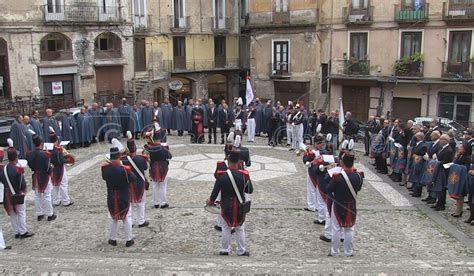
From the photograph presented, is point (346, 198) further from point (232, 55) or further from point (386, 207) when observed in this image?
point (232, 55)

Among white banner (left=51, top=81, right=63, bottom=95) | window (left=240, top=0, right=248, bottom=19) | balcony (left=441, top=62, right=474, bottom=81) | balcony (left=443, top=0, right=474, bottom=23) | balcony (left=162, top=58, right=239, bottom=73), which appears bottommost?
white banner (left=51, top=81, right=63, bottom=95)

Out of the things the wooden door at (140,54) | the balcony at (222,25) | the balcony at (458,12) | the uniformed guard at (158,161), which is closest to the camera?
the uniformed guard at (158,161)

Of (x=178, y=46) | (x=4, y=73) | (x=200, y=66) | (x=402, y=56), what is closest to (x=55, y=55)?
(x=4, y=73)

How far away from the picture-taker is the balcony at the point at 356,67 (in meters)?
29.1

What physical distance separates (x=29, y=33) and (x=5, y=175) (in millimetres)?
20073

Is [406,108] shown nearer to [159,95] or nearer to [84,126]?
[159,95]

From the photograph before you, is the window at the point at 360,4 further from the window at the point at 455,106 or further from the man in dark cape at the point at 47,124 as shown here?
the man in dark cape at the point at 47,124

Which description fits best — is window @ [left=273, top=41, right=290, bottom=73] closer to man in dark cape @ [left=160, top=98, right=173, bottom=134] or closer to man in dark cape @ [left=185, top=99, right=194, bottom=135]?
man in dark cape @ [left=185, top=99, right=194, bottom=135]

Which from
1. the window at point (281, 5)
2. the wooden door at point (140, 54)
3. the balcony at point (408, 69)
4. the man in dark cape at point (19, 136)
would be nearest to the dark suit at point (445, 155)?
the man in dark cape at point (19, 136)

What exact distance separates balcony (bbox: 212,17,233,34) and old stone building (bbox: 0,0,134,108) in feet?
24.0

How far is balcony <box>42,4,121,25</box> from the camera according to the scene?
28.2 m

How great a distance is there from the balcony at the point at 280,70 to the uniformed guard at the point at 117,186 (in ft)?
78.9

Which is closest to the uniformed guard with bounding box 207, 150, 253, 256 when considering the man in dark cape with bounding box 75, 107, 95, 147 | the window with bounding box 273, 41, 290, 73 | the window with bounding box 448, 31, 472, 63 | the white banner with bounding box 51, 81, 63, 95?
the man in dark cape with bounding box 75, 107, 95, 147

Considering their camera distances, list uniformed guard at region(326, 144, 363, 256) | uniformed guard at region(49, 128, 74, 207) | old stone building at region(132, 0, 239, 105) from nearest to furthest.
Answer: uniformed guard at region(326, 144, 363, 256), uniformed guard at region(49, 128, 74, 207), old stone building at region(132, 0, 239, 105)
